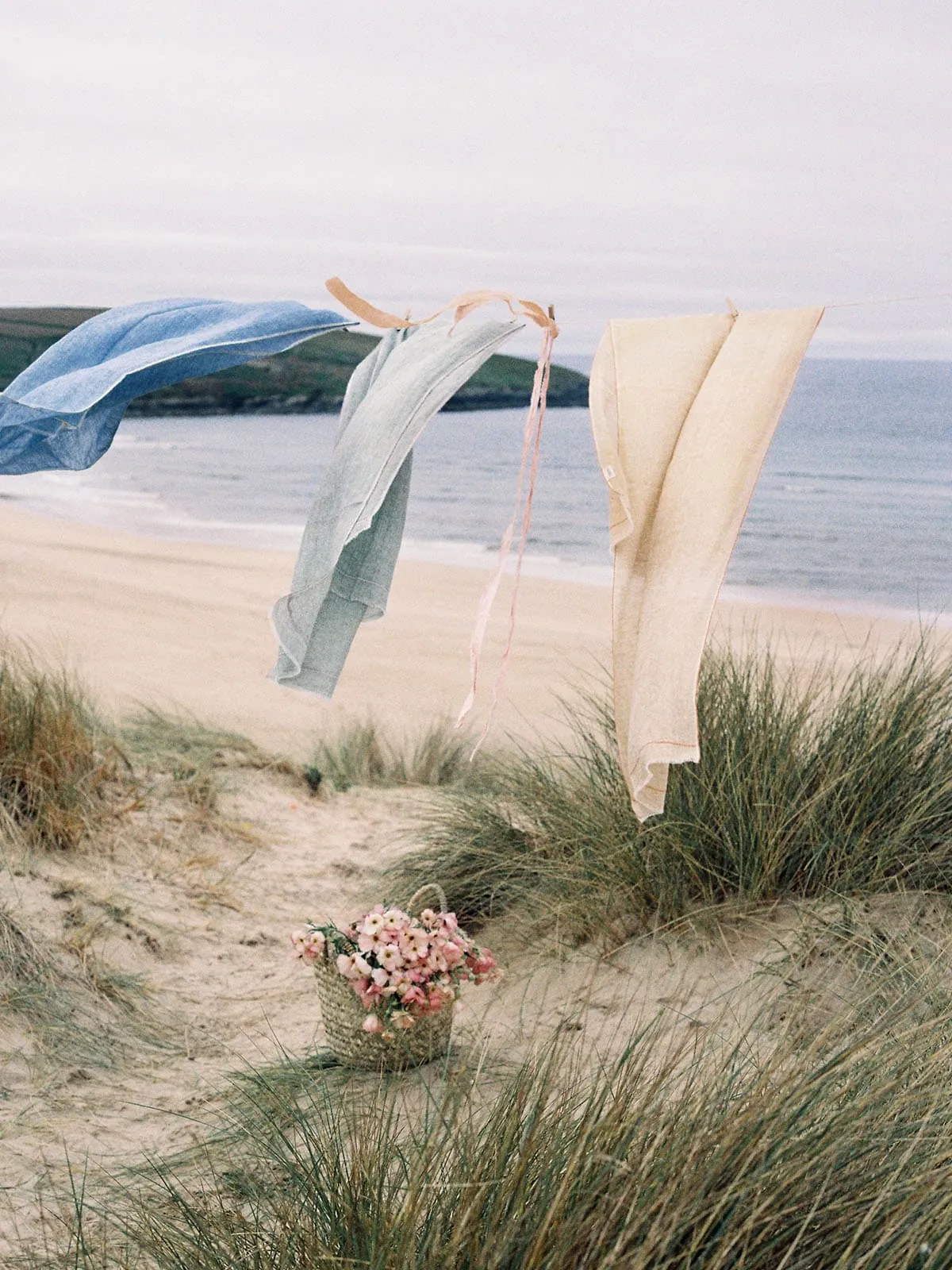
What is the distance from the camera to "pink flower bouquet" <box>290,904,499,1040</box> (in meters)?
3.25

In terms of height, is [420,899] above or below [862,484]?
below

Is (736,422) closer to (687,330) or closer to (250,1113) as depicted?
Answer: (687,330)

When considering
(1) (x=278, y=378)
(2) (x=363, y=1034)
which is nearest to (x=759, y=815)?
(2) (x=363, y=1034)

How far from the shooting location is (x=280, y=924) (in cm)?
473

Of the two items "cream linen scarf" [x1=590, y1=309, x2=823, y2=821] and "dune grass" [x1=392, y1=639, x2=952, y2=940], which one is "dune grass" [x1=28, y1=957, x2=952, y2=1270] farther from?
"dune grass" [x1=392, y1=639, x2=952, y2=940]

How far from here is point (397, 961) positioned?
10.8 ft

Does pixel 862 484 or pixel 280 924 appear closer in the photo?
pixel 280 924

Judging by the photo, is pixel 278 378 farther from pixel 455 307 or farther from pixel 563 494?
pixel 455 307

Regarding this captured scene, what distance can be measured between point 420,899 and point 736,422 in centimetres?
207

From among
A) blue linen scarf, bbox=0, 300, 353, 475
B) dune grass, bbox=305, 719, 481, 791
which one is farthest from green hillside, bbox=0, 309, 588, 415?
dune grass, bbox=305, 719, 481, 791

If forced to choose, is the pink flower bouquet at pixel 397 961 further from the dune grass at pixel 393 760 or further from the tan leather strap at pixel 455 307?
the dune grass at pixel 393 760

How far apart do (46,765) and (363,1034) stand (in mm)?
1982

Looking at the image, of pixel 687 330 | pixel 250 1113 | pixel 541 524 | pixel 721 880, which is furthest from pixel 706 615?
pixel 541 524

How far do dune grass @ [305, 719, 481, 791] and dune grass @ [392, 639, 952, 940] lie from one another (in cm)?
239
